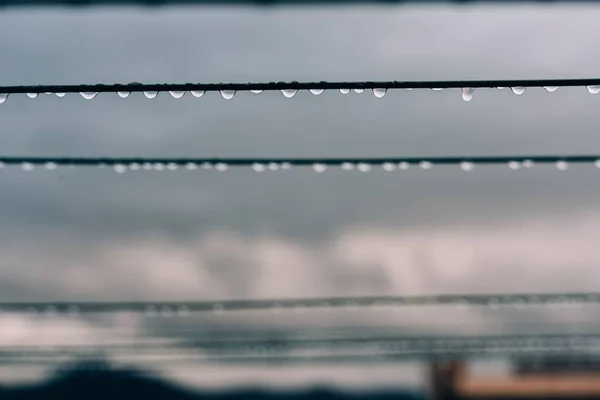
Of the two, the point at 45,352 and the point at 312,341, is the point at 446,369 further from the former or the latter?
the point at 45,352

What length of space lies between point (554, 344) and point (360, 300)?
3.81 m

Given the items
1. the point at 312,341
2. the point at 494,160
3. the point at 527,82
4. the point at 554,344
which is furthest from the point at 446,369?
the point at 527,82

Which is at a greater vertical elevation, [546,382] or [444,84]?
[546,382]

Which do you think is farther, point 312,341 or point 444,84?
point 312,341

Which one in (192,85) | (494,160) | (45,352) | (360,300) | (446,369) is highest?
(446,369)

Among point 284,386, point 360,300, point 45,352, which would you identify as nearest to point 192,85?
point 360,300

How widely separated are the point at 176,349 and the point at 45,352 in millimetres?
1652

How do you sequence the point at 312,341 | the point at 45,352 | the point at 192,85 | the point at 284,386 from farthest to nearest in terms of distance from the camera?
the point at 284,386 → the point at 45,352 → the point at 312,341 → the point at 192,85

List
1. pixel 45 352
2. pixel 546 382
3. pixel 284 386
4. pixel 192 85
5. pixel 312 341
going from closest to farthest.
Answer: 1. pixel 192 85
2. pixel 312 341
3. pixel 45 352
4. pixel 546 382
5. pixel 284 386

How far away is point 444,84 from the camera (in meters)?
2.54

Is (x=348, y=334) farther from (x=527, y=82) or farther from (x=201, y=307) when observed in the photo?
(x=527, y=82)

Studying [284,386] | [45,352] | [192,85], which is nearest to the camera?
[192,85]

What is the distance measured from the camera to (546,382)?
37.7ft

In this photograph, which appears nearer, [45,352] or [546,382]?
[45,352]
